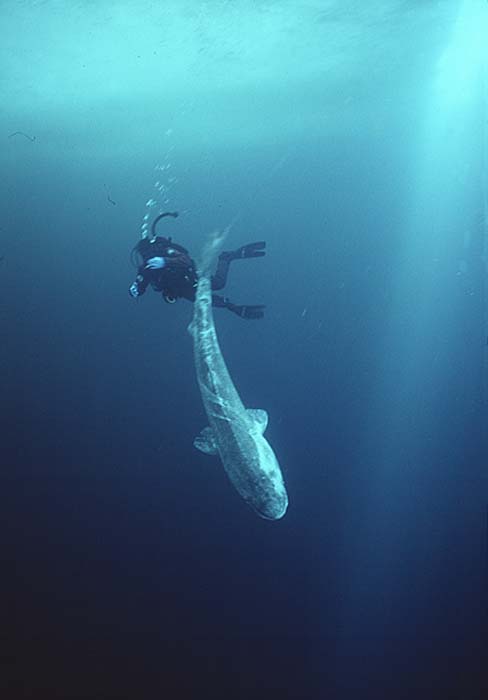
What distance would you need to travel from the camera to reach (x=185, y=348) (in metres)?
16.8

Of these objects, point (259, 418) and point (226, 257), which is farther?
point (226, 257)

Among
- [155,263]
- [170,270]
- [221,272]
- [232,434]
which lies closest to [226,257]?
[221,272]

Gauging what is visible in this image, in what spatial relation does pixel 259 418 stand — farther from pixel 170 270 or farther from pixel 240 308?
pixel 170 270

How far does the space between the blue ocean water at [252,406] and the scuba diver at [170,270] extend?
5.85 metres

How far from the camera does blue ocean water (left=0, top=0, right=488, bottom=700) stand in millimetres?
9117

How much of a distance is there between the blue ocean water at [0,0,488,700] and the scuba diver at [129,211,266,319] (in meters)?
5.85

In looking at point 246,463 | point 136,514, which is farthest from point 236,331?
point 246,463

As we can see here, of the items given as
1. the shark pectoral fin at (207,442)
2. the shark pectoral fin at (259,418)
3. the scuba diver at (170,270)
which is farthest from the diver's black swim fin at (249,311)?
the shark pectoral fin at (207,442)

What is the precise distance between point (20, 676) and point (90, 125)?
2066 cm

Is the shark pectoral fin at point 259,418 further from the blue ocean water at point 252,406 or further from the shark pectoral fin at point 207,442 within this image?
A: the blue ocean water at point 252,406

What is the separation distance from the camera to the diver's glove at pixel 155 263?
6711mm

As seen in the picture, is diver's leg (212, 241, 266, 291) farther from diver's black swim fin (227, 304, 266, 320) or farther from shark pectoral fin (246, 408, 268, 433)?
shark pectoral fin (246, 408, 268, 433)

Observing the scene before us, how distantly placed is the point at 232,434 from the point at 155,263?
2996 mm

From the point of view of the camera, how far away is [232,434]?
7199 mm
